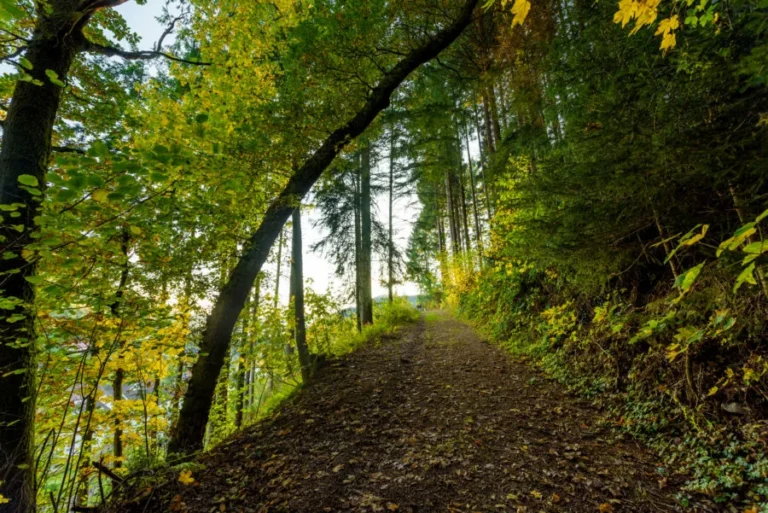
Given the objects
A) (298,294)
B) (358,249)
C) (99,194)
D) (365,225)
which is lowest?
(298,294)

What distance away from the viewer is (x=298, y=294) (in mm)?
6984

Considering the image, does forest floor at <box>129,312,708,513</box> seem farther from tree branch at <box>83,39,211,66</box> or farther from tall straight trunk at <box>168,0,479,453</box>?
tree branch at <box>83,39,211,66</box>

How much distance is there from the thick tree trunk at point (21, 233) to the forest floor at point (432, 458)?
1118 mm

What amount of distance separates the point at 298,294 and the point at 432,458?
4688 millimetres

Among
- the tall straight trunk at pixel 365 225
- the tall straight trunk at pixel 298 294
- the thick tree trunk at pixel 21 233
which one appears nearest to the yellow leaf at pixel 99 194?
the thick tree trunk at pixel 21 233

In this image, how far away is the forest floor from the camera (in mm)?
2555

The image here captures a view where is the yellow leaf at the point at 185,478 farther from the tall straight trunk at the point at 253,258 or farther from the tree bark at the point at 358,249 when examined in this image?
the tree bark at the point at 358,249

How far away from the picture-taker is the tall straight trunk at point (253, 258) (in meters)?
3.98

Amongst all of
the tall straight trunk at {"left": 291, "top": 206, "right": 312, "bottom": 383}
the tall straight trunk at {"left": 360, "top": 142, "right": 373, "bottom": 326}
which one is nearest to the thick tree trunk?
the tall straight trunk at {"left": 291, "top": 206, "right": 312, "bottom": 383}

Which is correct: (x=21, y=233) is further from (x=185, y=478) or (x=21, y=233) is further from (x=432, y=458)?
(x=432, y=458)

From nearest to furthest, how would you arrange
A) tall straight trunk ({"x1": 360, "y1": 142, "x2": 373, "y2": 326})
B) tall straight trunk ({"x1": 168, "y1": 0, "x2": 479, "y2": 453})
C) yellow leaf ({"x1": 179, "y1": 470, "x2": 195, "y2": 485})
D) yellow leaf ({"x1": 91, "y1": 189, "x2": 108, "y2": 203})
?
yellow leaf ({"x1": 91, "y1": 189, "x2": 108, "y2": 203})
yellow leaf ({"x1": 179, "y1": 470, "x2": 195, "y2": 485})
tall straight trunk ({"x1": 168, "y1": 0, "x2": 479, "y2": 453})
tall straight trunk ({"x1": 360, "y1": 142, "x2": 373, "y2": 326})

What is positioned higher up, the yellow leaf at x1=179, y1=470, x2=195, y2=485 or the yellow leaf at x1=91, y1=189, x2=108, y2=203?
the yellow leaf at x1=91, y1=189, x2=108, y2=203

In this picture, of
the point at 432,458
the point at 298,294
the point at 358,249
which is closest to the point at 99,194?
the point at 432,458

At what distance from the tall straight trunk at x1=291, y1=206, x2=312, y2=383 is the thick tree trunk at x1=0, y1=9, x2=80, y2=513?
3.82 m
